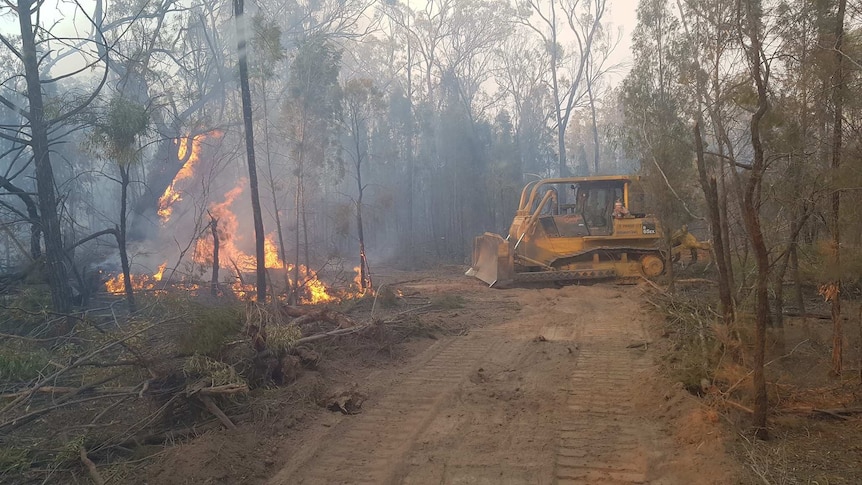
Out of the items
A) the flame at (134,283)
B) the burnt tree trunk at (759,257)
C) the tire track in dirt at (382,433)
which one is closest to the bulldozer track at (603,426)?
the burnt tree trunk at (759,257)

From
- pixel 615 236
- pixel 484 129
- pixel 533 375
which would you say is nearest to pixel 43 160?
pixel 533 375

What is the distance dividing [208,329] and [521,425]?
3.57 metres

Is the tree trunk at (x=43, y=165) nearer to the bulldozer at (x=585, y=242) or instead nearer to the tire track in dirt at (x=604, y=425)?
the tire track in dirt at (x=604, y=425)

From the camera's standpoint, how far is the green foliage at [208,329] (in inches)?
248

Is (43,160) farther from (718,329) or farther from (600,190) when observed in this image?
(600,190)

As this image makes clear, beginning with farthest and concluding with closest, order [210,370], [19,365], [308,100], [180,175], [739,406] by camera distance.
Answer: [180,175] < [308,100] < [19,365] < [210,370] < [739,406]

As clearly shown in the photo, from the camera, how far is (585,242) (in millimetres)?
16656

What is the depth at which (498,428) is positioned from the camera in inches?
233

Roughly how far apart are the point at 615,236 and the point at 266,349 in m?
11.9

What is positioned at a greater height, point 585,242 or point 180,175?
point 180,175

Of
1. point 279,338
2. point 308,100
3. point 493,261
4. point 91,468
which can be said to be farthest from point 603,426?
point 308,100

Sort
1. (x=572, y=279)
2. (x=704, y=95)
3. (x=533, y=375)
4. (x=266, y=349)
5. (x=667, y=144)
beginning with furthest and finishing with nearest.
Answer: (x=572, y=279)
(x=667, y=144)
(x=704, y=95)
(x=533, y=375)
(x=266, y=349)

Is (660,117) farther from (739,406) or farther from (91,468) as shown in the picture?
(91,468)

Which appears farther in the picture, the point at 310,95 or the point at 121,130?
the point at 310,95
